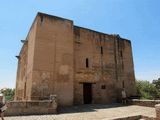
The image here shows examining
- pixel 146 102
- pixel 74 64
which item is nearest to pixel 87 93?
pixel 74 64

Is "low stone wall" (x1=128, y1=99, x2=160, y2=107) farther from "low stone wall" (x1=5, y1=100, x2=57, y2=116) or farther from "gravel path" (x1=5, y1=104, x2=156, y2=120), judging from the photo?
"low stone wall" (x1=5, y1=100, x2=57, y2=116)

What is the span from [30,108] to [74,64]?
5.94m

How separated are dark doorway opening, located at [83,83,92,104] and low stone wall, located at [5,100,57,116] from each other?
16.3ft

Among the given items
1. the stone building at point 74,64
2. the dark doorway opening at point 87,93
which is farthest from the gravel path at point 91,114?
the dark doorway opening at point 87,93

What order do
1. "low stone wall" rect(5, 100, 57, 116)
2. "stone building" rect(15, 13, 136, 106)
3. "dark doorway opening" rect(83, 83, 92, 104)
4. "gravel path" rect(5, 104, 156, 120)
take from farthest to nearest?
"dark doorway opening" rect(83, 83, 92, 104)
"stone building" rect(15, 13, 136, 106)
"low stone wall" rect(5, 100, 57, 116)
"gravel path" rect(5, 104, 156, 120)

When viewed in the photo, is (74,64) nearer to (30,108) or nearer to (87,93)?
(87,93)

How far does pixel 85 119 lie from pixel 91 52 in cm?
851

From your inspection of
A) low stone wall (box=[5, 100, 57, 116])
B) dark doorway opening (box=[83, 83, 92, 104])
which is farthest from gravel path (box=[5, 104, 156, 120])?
dark doorway opening (box=[83, 83, 92, 104])

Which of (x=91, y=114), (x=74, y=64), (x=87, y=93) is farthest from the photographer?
(x=87, y=93)

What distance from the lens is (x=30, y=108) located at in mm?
8695

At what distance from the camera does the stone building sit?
11.6 meters

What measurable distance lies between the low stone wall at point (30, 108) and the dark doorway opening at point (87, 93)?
4.97m

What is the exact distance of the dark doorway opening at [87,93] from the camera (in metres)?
13.7

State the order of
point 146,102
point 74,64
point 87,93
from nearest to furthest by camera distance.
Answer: point 146,102 → point 74,64 → point 87,93
